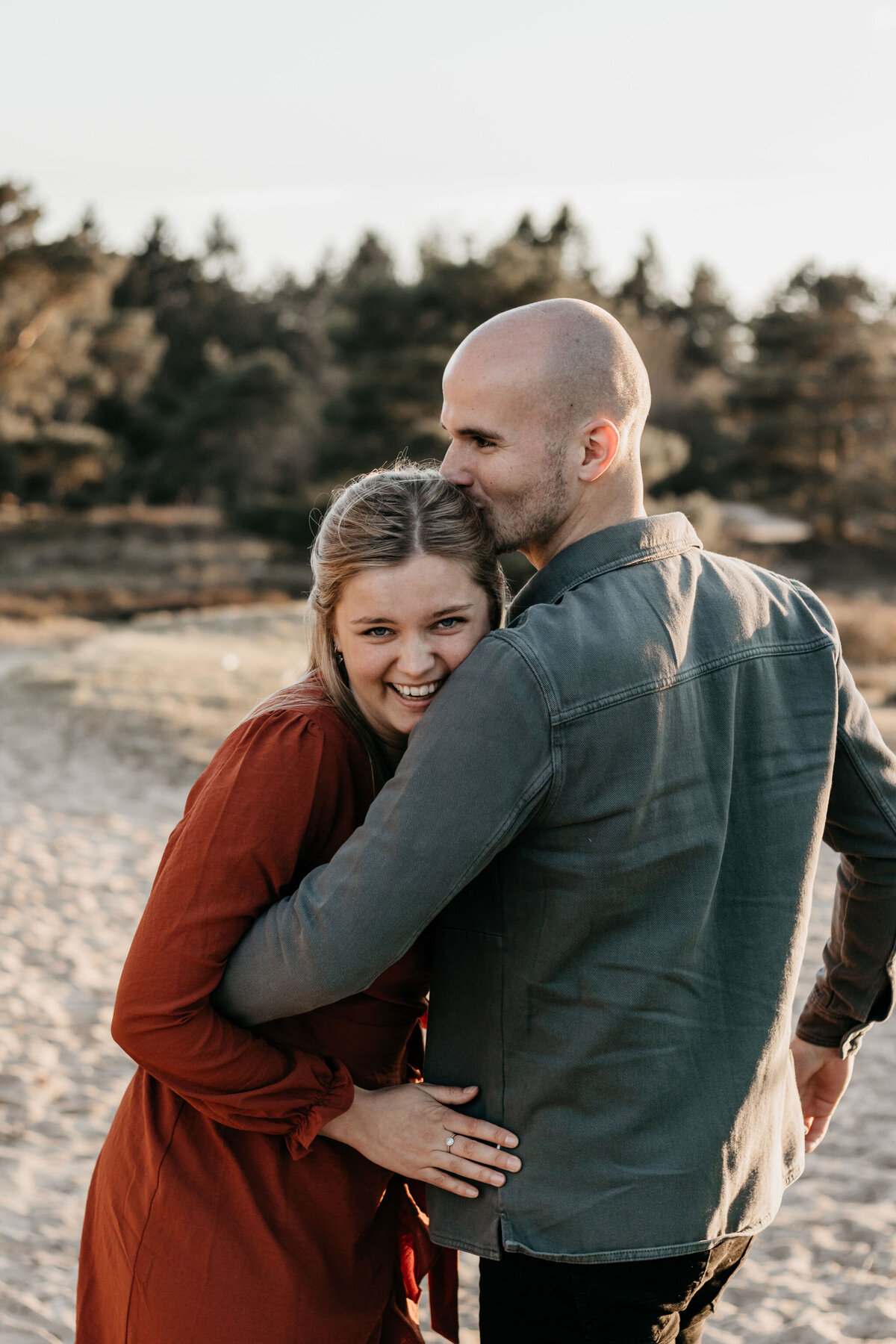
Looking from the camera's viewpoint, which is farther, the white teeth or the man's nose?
the man's nose

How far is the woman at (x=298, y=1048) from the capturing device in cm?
163

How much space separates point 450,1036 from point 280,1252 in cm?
42

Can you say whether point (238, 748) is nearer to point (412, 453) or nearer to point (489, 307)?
point (412, 453)

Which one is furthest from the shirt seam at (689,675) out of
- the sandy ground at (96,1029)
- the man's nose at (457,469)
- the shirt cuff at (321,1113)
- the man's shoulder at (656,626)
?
the sandy ground at (96,1029)

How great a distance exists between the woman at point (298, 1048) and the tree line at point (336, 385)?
18.4 meters

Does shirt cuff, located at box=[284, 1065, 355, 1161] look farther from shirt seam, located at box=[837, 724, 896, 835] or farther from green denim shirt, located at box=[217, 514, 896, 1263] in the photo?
shirt seam, located at box=[837, 724, 896, 835]

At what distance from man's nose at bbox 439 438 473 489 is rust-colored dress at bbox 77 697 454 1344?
1.51ft

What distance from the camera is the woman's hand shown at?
65.1 inches

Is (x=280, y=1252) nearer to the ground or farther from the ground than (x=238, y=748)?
nearer to the ground

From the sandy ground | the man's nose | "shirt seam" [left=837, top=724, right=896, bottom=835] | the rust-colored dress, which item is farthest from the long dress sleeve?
the sandy ground

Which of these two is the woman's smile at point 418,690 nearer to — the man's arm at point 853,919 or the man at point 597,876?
the man at point 597,876

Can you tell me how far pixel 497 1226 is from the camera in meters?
1.66

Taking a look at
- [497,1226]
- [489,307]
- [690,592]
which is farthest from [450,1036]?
[489,307]

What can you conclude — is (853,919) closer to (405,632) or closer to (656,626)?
(656,626)
